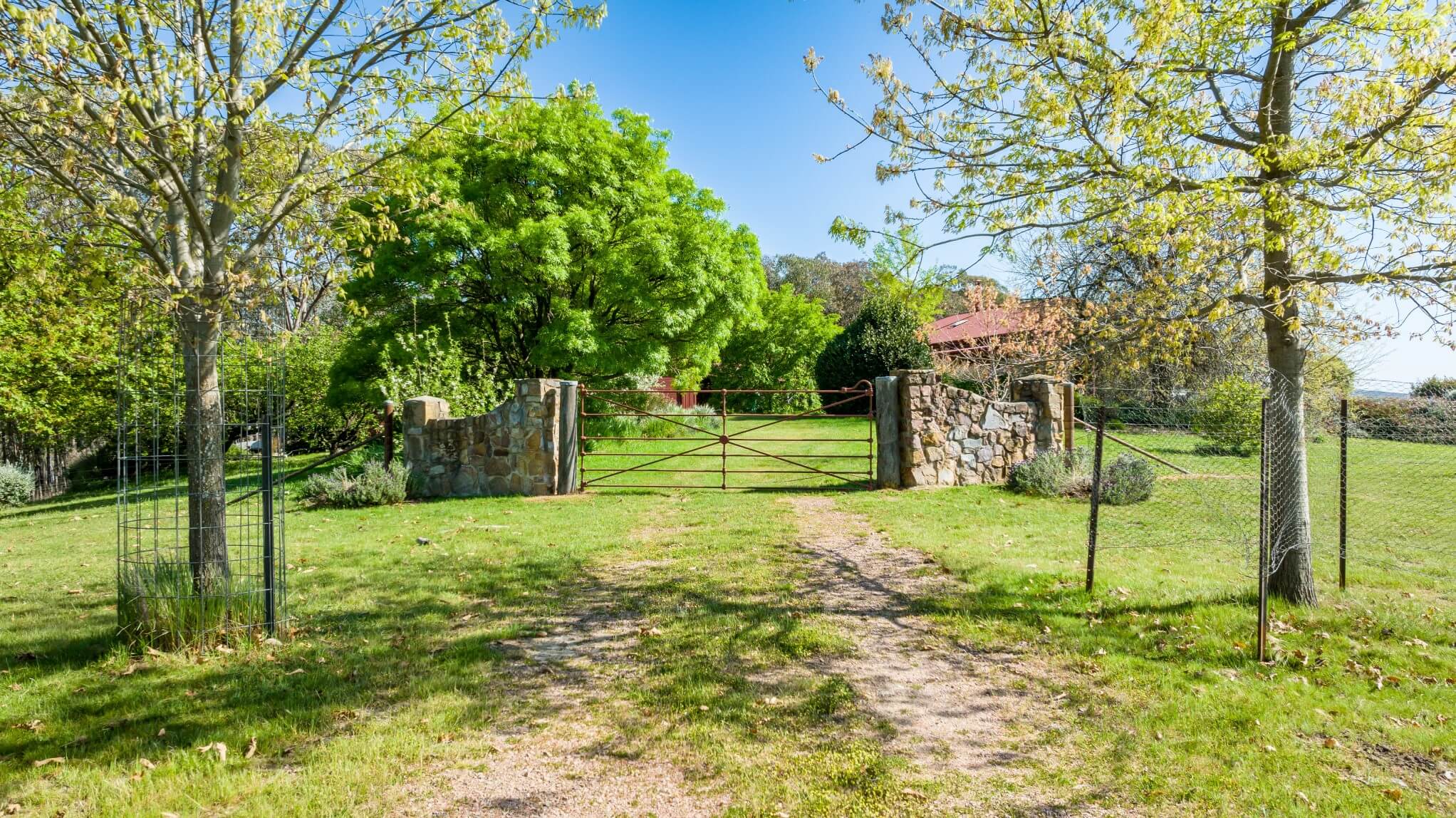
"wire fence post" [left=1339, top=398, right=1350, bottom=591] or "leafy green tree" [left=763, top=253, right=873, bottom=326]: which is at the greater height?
"leafy green tree" [left=763, top=253, right=873, bottom=326]

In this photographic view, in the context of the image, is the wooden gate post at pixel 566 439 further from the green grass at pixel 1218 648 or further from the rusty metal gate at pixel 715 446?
the green grass at pixel 1218 648

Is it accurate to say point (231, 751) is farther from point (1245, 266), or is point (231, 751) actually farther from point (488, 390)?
point (488, 390)

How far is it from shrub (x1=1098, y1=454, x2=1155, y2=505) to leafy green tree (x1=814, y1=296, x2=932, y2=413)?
12310mm

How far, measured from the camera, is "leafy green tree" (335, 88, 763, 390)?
14.0 m

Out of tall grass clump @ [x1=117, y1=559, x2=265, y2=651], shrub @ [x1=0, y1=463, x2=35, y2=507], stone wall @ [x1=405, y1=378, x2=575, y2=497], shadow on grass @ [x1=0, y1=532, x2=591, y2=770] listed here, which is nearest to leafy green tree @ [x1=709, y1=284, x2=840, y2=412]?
stone wall @ [x1=405, y1=378, x2=575, y2=497]

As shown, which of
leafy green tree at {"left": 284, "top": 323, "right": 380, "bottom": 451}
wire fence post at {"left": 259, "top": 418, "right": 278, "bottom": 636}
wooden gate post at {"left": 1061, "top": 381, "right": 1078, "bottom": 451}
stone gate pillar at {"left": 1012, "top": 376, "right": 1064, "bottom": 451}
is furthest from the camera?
leafy green tree at {"left": 284, "top": 323, "right": 380, "bottom": 451}

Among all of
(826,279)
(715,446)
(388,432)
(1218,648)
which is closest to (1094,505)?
(1218,648)

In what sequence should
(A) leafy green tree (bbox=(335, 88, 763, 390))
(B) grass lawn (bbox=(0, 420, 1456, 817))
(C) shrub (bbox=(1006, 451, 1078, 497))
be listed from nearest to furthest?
(B) grass lawn (bbox=(0, 420, 1456, 817)) < (C) shrub (bbox=(1006, 451, 1078, 497)) < (A) leafy green tree (bbox=(335, 88, 763, 390))

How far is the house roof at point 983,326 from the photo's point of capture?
729 inches

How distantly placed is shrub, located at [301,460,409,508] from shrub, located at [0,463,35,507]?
6.85 meters

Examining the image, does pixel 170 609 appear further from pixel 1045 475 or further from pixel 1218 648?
pixel 1045 475

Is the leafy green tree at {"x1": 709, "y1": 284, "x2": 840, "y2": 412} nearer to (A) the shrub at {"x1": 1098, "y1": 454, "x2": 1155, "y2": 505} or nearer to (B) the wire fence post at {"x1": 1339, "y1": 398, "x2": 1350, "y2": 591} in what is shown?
(A) the shrub at {"x1": 1098, "y1": 454, "x2": 1155, "y2": 505}

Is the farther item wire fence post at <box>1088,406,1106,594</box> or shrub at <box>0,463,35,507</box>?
shrub at <box>0,463,35,507</box>

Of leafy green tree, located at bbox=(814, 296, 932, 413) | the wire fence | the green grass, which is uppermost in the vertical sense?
leafy green tree, located at bbox=(814, 296, 932, 413)
